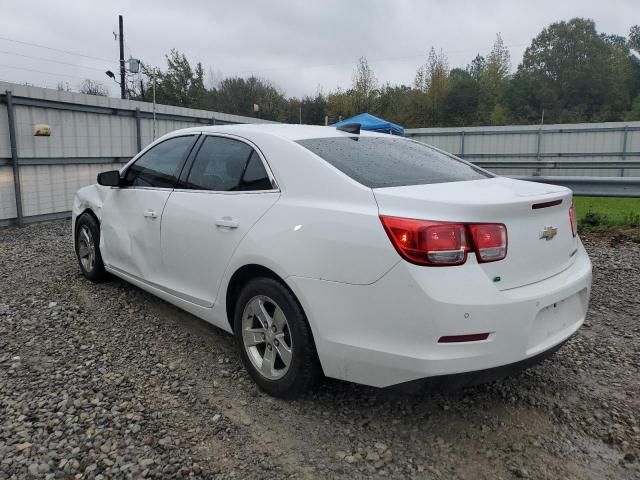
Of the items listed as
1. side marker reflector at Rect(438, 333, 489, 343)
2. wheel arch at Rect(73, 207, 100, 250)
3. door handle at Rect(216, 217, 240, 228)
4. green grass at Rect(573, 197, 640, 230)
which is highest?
door handle at Rect(216, 217, 240, 228)

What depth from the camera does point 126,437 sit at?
2539mm

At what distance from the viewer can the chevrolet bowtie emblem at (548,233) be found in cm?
254

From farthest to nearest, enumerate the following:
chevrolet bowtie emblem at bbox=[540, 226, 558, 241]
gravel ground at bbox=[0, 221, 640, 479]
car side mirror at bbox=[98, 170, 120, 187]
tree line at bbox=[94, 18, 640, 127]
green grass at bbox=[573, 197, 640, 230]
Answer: tree line at bbox=[94, 18, 640, 127], green grass at bbox=[573, 197, 640, 230], car side mirror at bbox=[98, 170, 120, 187], chevrolet bowtie emblem at bbox=[540, 226, 558, 241], gravel ground at bbox=[0, 221, 640, 479]

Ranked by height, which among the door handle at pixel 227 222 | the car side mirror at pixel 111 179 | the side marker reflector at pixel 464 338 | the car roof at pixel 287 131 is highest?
the car roof at pixel 287 131

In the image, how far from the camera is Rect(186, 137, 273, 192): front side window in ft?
10.2

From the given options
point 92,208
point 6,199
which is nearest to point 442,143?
point 6,199

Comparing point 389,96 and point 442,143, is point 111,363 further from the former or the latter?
point 389,96

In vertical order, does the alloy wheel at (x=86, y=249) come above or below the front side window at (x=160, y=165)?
below

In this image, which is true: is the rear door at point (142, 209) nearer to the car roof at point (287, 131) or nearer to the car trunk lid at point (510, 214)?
the car roof at point (287, 131)

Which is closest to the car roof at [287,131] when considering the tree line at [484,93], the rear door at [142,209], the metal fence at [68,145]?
the rear door at [142,209]

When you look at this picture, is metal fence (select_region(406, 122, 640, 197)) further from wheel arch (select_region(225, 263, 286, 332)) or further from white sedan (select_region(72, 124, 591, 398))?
wheel arch (select_region(225, 263, 286, 332))

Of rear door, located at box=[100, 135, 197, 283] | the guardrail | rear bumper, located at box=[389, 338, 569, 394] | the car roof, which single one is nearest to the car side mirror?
rear door, located at box=[100, 135, 197, 283]

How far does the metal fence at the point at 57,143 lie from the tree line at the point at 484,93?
1183 inches

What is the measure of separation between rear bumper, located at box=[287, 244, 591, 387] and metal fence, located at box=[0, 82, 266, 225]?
794cm
